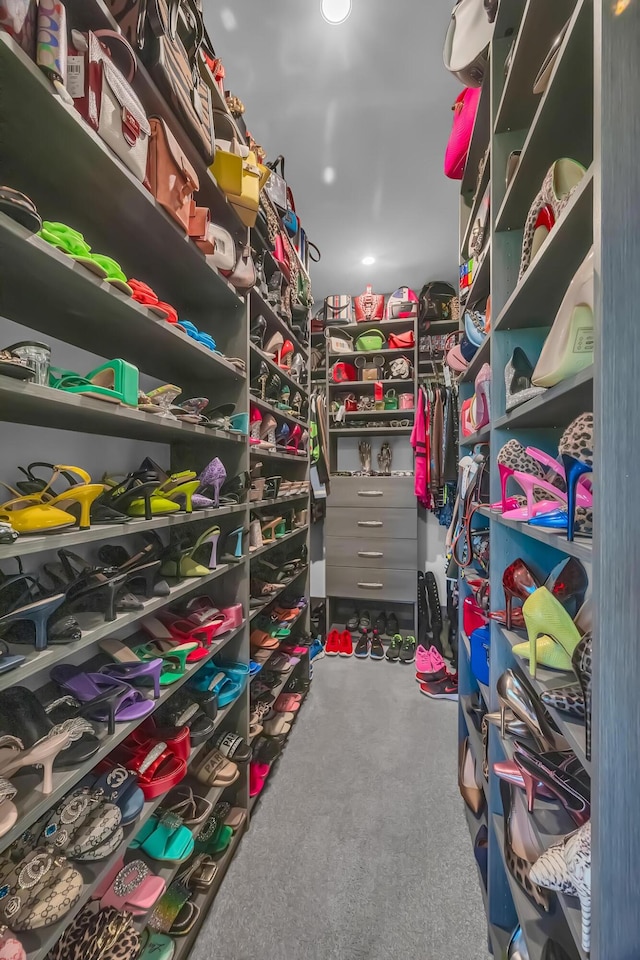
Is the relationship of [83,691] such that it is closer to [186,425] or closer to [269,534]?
[186,425]

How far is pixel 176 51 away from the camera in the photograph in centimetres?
98

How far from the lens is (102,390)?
803 millimetres

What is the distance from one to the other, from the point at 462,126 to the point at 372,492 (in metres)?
2.33

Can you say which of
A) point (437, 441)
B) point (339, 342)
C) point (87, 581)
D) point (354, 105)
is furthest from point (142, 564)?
point (339, 342)

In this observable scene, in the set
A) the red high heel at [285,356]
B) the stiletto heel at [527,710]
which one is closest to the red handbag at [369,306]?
the red high heel at [285,356]

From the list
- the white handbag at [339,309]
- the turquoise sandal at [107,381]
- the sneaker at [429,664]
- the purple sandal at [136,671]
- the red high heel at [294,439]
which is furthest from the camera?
the white handbag at [339,309]

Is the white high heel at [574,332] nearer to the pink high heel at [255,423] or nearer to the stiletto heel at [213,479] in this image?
the stiletto heel at [213,479]

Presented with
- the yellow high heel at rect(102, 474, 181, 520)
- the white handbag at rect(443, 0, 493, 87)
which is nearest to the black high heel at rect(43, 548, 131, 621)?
the yellow high heel at rect(102, 474, 181, 520)

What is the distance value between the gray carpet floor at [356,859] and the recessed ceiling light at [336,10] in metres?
2.91

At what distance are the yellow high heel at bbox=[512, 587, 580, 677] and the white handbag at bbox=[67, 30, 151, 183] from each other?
49.0 inches

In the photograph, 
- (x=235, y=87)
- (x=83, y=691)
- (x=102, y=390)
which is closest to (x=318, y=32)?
(x=235, y=87)

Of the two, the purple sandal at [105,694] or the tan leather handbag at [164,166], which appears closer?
the purple sandal at [105,694]

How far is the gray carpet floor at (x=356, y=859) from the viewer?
1.14 m

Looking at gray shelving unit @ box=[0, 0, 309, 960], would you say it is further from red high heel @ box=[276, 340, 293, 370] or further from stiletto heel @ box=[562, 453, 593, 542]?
stiletto heel @ box=[562, 453, 593, 542]
